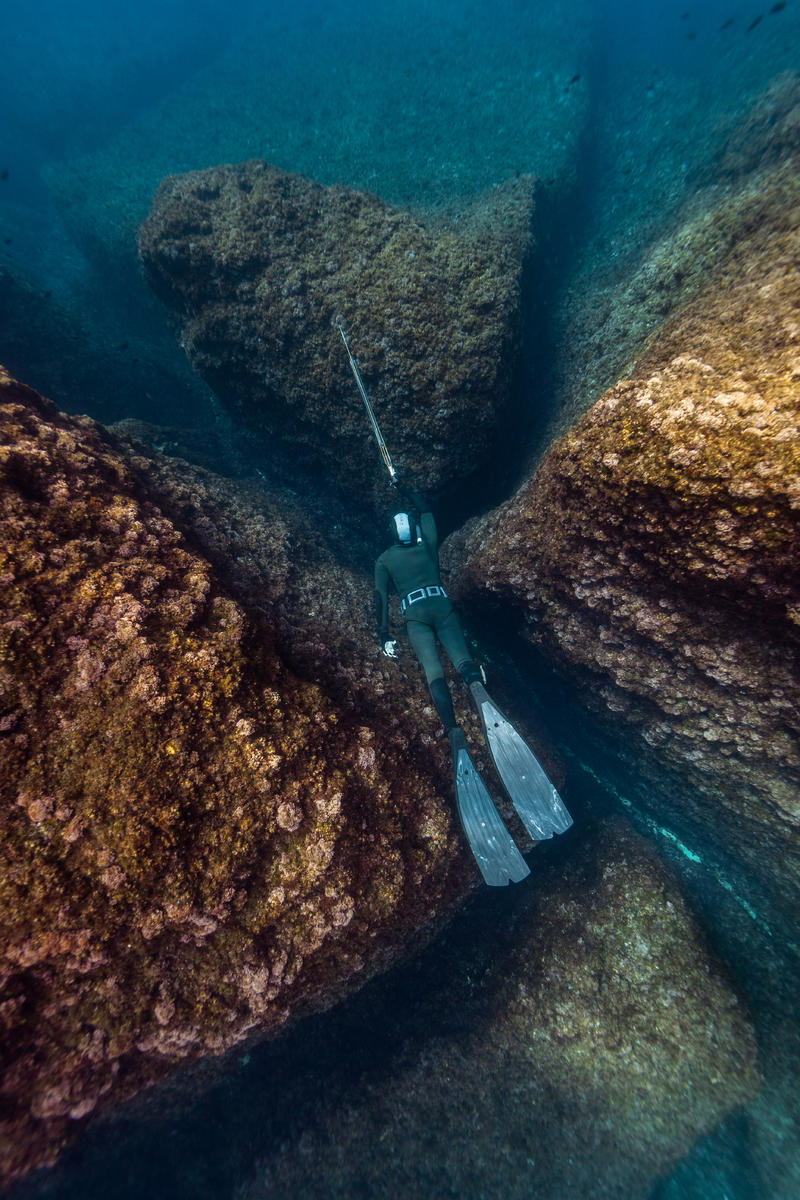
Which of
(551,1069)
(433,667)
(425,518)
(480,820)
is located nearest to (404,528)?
(425,518)

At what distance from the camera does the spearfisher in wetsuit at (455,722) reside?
4809 millimetres

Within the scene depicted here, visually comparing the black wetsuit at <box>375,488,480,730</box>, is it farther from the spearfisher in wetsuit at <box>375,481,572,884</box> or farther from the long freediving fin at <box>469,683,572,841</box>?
the long freediving fin at <box>469,683,572,841</box>

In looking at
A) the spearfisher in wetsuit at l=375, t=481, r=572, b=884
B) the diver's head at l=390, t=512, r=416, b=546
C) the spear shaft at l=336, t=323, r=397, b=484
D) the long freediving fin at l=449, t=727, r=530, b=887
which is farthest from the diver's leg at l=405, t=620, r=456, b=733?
the spear shaft at l=336, t=323, r=397, b=484

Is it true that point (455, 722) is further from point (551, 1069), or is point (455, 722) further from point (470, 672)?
point (551, 1069)

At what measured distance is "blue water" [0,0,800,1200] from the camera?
5457mm

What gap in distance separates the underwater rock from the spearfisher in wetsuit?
65.4 inches

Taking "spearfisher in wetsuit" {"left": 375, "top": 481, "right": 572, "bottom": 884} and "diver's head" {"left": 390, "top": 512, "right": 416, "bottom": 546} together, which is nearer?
"spearfisher in wetsuit" {"left": 375, "top": 481, "right": 572, "bottom": 884}

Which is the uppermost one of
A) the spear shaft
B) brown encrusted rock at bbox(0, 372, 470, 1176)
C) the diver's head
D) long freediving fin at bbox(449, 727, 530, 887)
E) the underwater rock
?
the spear shaft

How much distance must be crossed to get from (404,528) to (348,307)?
3.20 meters

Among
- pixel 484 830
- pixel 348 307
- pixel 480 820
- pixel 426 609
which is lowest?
pixel 484 830

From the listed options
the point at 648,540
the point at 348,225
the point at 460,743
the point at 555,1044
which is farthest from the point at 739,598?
the point at 348,225

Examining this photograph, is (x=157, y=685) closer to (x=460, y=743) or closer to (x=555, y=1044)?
(x=460, y=743)

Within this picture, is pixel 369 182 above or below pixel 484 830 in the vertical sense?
above

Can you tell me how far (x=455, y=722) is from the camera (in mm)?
5270
